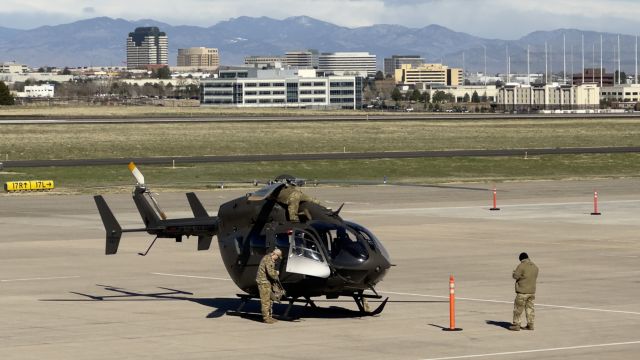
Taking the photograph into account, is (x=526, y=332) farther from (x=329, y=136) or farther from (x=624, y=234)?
(x=329, y=136)

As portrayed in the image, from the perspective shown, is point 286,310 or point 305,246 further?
point 286,310

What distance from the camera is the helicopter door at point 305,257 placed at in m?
29.1

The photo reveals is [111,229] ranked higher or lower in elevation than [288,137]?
lower

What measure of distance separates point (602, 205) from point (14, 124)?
321 feet

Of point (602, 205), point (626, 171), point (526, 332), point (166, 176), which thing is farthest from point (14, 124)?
point (526, 332)

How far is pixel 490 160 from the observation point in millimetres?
101000

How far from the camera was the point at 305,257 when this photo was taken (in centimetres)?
2928

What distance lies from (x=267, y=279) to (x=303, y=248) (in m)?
1.13

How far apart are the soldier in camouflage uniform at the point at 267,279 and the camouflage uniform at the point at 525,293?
18.1ft

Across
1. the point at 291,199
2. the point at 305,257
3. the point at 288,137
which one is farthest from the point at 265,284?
Answer: the point at 288,137

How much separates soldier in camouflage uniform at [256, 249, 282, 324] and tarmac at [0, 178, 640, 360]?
1.37 ft

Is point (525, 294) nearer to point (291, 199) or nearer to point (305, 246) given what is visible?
point (305, 246)

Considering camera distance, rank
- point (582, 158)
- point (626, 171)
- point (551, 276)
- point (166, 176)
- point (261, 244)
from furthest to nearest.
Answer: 1. point (582, 158)
2. point (626, 171)
3. point (166, 176)
4. point (551, 276)
5. point (261, 244)

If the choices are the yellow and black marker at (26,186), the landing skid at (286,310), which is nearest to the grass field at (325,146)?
the yellow and black marker at (26,186)
